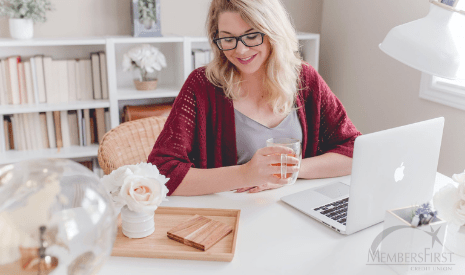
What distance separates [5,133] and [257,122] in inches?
73.5

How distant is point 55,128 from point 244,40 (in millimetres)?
1746

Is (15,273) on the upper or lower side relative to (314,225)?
upper

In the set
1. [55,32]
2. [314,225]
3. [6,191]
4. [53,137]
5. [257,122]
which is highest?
[55,32]

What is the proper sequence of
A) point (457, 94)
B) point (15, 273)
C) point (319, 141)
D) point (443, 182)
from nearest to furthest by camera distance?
point (15, 273), point (443, 182), point (319, 141), point (457, 94)

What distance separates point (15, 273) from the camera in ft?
1.94

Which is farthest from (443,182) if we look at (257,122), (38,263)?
(38,263)

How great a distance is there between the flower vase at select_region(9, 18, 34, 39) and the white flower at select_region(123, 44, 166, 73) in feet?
1.91

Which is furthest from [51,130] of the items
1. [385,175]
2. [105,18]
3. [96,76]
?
[385,175]

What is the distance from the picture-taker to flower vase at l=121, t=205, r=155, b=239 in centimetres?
99

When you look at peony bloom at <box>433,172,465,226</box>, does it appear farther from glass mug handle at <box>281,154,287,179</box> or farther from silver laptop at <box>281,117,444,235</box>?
glass mug handle at <box>281,154,287,179</box>

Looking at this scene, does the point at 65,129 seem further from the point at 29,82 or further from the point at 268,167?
the point at 268,167

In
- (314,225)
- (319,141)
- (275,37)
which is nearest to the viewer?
(314,225)

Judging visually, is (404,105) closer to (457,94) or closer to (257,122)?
(457,94)

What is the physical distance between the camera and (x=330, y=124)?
1.66 metres
